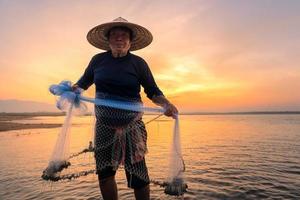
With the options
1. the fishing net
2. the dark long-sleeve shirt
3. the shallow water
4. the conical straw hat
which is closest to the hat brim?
the conical straw hat

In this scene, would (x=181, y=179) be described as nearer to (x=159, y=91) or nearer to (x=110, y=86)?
(x=159, y=91)

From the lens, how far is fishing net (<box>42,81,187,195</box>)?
4246mm

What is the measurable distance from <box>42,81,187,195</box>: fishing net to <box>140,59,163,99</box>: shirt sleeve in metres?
0.24

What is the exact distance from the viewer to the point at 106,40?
468cm

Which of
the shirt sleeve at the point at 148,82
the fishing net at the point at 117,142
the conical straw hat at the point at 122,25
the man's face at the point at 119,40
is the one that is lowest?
the fishing net at the point at 117,142

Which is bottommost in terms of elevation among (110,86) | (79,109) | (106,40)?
(79,109)

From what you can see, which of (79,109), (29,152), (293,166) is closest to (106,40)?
(79,109)

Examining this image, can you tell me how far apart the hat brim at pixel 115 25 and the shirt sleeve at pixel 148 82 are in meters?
0.42

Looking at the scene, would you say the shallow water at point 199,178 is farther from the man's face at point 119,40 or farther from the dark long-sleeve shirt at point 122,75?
the man's face at point 119,40

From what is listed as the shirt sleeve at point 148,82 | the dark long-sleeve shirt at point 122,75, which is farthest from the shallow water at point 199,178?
the dark long-sleeve shirt at point 122,75

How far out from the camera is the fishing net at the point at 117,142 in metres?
4.25

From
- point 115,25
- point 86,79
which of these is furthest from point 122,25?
point 86,79

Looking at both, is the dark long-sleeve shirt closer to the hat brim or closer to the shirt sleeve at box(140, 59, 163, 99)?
the shirt sleeve at box(140, 59, 163, 99)

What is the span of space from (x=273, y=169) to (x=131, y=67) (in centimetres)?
936
